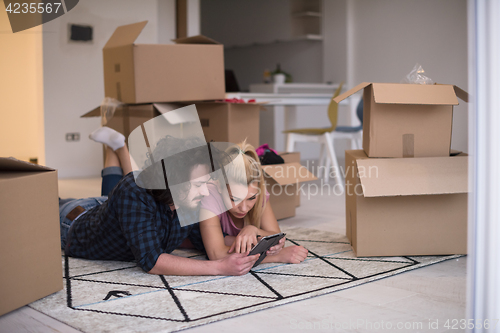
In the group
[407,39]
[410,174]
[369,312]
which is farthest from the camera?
[407,39]

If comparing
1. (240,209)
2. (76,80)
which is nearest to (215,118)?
(240,209)

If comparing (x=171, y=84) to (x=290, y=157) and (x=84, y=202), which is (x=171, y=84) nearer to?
(x=290, y=157)

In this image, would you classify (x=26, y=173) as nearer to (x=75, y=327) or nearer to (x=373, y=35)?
(x=75, y=327)

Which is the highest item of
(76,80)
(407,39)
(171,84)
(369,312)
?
(407,39)

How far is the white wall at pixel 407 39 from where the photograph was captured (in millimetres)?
4152

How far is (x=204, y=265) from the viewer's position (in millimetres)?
1411

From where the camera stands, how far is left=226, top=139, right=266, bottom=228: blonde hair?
1397 mm

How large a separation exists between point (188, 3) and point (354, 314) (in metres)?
3.75

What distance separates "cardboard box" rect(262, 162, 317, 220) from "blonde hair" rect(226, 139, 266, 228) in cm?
50

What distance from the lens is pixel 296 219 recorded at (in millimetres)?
2305

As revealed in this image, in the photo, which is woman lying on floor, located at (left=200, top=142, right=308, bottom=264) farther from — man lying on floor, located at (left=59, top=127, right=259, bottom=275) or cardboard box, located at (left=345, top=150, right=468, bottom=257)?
cardboard box, located at (left=345, top=150, right=468, bottom=257)

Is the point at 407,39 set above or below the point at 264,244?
above

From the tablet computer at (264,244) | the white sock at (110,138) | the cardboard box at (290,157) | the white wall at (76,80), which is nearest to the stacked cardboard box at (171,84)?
the cardboard box at (290,157)

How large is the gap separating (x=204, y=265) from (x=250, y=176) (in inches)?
11.7
